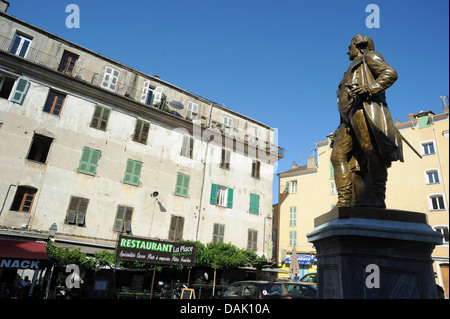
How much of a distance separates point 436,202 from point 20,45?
108 ft

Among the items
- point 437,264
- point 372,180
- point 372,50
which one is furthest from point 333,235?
point 437,264

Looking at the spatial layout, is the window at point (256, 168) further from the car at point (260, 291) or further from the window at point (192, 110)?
the car at point (260, 291)

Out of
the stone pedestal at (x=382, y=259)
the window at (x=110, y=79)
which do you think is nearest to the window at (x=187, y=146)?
the window at (x=110, y=79)

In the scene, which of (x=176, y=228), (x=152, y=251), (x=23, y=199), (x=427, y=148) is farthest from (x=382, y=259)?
(x=427, y=148)

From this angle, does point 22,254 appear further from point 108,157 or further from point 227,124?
point 227,124

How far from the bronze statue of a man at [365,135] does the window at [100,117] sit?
58.7 feet

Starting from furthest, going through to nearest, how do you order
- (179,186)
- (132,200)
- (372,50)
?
(179,186) < (132,200) < (372,50)

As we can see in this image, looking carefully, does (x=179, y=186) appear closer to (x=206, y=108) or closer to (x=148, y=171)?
(x=148, y=171)

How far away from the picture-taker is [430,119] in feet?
81.0

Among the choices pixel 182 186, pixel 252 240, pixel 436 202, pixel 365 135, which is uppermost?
pixel 436 202

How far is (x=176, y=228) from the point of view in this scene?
65.7 feet

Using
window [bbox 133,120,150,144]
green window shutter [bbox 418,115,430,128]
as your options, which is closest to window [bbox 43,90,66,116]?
window [bbox 133,120,150,144]

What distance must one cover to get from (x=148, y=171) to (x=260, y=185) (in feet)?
34.3

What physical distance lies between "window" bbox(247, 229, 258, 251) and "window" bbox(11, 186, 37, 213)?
1547 cm
